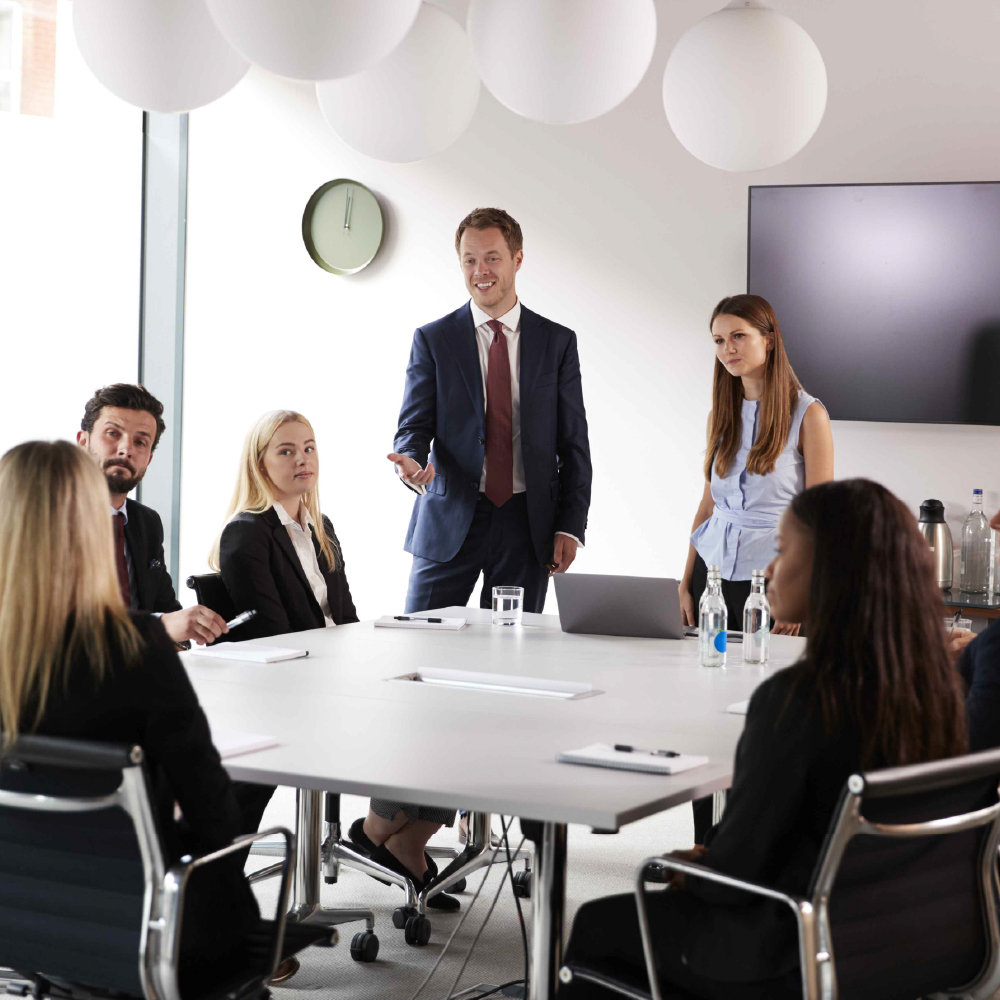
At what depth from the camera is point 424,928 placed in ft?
10.1

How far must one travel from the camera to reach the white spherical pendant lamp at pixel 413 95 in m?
2.89

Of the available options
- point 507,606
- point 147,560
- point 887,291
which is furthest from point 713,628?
point 887,291

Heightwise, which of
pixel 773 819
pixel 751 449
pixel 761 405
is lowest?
pixel 773 819

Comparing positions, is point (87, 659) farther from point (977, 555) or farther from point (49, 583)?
point (977, 555)

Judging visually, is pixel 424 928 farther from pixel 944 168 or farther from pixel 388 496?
pixel 944 168

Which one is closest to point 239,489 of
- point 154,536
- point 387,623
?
point 154,536

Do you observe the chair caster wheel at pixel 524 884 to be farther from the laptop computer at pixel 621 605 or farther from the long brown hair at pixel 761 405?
the long brown hair at pixel 761 405

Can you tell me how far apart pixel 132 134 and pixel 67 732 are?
486 cm

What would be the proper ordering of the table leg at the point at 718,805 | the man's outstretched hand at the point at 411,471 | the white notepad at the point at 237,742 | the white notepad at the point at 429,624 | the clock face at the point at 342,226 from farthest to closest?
the clock face at the point at 342,226, the man's outstretched hand at the point at 411,471, the white notepad at the point at 429,624, the table leg at the point at 718,805, the white notepad at the point at 237,742

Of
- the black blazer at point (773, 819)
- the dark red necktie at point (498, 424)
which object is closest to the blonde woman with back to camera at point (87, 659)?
the black blazer at point (773, 819)

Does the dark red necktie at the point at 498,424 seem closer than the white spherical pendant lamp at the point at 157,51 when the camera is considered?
No

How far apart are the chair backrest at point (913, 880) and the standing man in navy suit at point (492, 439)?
2.27 metres

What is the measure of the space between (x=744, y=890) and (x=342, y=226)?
4363 millimetres

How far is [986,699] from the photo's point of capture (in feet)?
6.74
